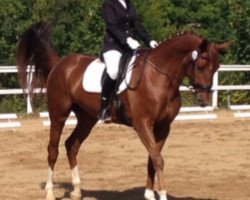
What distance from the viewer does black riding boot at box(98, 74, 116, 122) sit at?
9.06m

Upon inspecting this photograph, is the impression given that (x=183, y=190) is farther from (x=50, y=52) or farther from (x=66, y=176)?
(x=50, y=52)

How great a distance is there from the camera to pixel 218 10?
33.6m

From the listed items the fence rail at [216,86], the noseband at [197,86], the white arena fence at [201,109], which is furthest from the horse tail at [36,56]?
the fence rail at [216,86]

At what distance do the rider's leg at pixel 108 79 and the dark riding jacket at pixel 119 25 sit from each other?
0.29 feet

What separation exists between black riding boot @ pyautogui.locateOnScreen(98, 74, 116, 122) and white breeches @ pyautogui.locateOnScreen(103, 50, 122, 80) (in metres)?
0.09

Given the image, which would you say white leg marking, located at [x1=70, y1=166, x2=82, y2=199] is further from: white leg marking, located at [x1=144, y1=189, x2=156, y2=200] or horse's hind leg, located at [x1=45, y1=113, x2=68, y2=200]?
white leg marking, located at [x1=144, y1=189, x2=156, y2=200]

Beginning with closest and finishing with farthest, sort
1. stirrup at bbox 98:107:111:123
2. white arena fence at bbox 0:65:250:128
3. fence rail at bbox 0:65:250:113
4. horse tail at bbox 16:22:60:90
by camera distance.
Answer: stirrup at bbox 98:107:111:123
horse tail at bbox 16:22:60:90
white arena fence at bbox 0:65:250:128
fence rail at bbox 0:65:250:113

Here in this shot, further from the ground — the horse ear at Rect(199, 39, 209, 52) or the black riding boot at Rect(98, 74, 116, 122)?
the horse ear at Rect(199, 39, 209, 52)

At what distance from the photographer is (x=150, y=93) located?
8594mm

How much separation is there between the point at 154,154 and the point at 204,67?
1.07 metres

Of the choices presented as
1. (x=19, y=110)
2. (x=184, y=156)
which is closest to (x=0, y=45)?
(x=19, y=110)

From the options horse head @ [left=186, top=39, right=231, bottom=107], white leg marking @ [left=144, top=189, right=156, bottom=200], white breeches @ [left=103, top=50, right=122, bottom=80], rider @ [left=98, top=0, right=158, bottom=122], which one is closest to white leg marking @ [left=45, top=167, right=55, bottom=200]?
rider @ [left=98, top=0, right=158, bottom=122]

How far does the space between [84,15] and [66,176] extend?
10.8m

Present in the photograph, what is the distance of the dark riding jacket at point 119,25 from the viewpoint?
9016 mm
